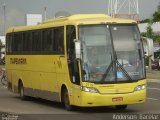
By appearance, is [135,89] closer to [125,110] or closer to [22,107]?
[125,110]

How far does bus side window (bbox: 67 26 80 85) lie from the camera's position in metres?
17.3

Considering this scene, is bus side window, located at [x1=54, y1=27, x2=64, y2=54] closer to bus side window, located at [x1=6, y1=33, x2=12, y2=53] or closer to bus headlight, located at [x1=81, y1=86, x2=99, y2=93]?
bus headlight, located at [x1=81, y1=86, x2=99, y2=93]

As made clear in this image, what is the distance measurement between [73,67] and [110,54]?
1277 mm

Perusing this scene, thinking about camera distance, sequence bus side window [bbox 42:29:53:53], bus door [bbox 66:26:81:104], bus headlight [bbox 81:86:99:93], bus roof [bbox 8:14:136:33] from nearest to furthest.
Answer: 1. bus headlight [bbox 81:86:99:93]
2. bus door [bbox 66:26:81:104]
3. bus roof [bbox 8:14:136:33]
4. bus side window [bbox 42:29:53:53]

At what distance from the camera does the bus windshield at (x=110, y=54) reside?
55.6 ft

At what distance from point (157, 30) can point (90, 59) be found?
67798mm

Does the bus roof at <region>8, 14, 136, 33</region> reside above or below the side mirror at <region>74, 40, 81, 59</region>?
above

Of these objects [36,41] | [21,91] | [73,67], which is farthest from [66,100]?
[21,91]

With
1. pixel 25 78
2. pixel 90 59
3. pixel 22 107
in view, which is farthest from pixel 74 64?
pixel 25 78

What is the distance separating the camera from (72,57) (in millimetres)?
17531

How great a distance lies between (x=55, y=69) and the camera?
1930cm

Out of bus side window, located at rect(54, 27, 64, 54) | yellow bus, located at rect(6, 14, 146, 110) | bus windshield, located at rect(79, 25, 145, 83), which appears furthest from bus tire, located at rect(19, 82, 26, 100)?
bus windshield, located at rect(79, 25, 145, 83)

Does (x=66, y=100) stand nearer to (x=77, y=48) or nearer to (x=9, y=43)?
(x=77, y=48)

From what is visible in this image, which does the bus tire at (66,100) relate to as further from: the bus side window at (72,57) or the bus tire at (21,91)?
the bus tire at (21,91)
